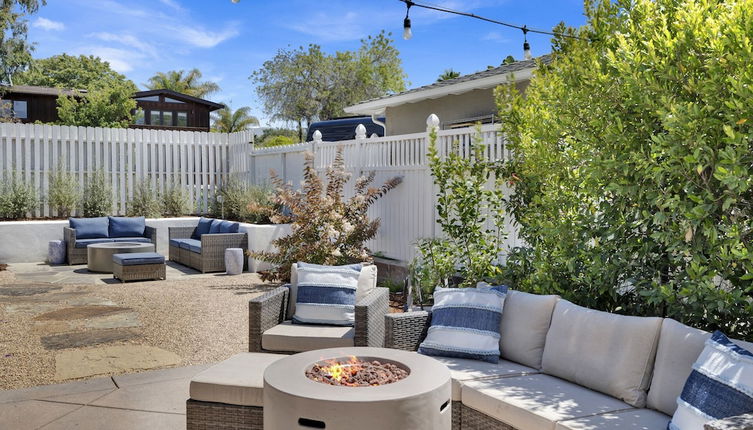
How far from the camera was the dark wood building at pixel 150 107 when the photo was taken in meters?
27.1

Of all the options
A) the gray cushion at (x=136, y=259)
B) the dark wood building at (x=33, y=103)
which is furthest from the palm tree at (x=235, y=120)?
the gray cushion at (x=136, y=259)

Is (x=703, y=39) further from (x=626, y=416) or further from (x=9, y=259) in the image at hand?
(x=9, y=259)

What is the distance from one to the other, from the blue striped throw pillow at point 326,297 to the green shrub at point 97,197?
9.17 meters

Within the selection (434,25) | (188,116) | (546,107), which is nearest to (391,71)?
(434,25)

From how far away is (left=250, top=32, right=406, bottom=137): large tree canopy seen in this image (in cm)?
2955

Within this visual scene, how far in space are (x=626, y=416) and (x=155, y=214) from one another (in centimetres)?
1122

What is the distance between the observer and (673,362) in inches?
107

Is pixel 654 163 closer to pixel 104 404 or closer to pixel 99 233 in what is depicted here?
pixel 104 404

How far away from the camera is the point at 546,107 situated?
4.46 m

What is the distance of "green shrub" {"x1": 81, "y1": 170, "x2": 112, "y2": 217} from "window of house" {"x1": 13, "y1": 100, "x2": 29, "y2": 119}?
18.4 meters

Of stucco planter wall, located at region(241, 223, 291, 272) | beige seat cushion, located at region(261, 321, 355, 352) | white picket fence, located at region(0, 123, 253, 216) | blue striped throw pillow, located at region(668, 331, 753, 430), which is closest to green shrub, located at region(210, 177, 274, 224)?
stucco planter wall, located at region(241, 223, 291, 272)

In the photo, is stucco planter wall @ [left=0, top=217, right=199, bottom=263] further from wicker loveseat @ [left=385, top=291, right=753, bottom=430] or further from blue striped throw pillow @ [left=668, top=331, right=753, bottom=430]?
blue striped throw pillow @ [left=668, top=331, right=753, bottom=430]

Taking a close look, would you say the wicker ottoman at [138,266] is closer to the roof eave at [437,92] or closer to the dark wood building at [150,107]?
the roof eave at [437,92]

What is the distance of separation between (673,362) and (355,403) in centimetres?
148
